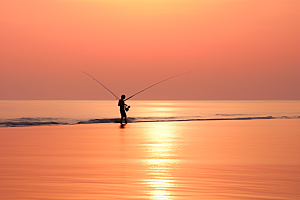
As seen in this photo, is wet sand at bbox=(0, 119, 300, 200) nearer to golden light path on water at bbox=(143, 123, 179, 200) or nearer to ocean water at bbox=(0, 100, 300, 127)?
golden light path on water at bbox=(143, 123, 179, 200)

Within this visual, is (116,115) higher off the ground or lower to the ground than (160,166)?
higher

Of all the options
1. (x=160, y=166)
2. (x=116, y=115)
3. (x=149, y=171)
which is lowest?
(x=149, y=171)

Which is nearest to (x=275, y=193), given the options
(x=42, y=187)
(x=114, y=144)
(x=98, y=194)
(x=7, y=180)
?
(x=98, y=194)

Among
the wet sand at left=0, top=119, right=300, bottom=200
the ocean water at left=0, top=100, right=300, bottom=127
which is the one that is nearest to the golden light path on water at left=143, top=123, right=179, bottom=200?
the wet sand at left=0, top=119, right=300, bottom=200

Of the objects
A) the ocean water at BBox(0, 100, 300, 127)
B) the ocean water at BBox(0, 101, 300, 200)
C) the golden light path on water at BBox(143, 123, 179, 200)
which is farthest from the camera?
the ocean water at BBox(0, 100, 300, 127)

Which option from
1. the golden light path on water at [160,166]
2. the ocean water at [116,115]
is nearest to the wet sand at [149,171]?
the golden light path on water at [160,166]

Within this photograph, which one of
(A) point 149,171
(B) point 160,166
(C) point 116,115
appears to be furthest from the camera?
(C) point 116,115

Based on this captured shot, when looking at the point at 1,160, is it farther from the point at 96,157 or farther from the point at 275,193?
the point at 275,193

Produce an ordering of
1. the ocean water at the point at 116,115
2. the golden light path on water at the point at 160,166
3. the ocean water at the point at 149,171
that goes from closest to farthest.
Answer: the ocean water at the point at 149,171 < the golden light path on water at the point at 160,166 < the ocean water at the point at 116,115

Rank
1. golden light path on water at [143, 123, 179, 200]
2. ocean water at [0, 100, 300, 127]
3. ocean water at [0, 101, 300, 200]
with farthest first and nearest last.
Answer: ocean water at [0, 100, 300, 127] < golden light path on water at [143, 123, 179, 200] < ocean water at [0, 101, 300, 200]

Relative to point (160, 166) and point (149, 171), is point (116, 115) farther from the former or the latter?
point (149, 171)

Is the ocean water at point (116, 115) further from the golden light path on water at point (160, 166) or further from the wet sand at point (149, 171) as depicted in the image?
the wet sand at point (149, 171)

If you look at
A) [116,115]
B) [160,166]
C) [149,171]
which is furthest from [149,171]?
[116,115]

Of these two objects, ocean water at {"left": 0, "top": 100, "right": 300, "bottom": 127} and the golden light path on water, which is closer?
the golden light path on water
